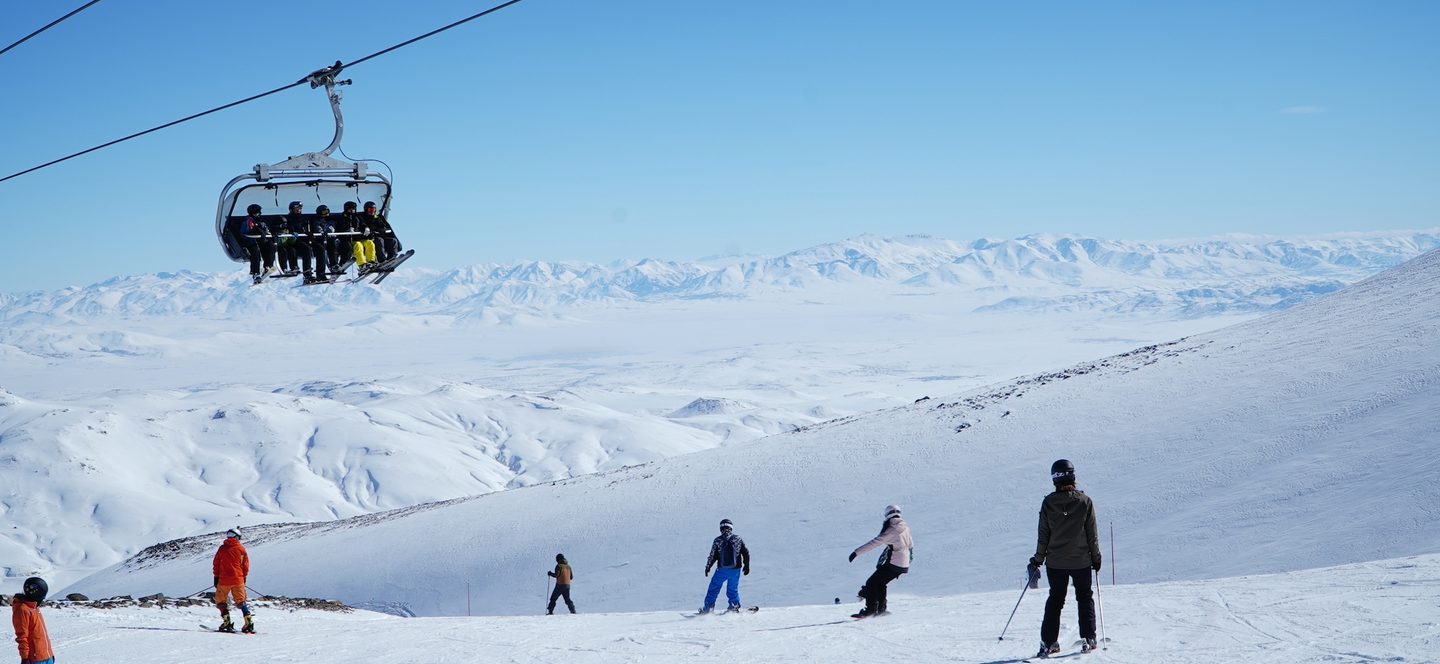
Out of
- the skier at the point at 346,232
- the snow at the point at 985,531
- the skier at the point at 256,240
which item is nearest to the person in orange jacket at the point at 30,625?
the snow at the point at 985,531

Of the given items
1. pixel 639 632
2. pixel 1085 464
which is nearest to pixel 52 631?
pixel 639 632

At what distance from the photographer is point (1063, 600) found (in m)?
8.42

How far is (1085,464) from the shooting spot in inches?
1059

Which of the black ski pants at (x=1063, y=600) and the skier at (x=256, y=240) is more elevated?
the skier at (x=256, y=240)

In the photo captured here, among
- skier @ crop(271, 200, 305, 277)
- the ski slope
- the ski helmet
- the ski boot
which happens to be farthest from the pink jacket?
skier @ crop(271, 200, 305, 277)

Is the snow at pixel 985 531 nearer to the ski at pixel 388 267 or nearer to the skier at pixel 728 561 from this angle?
the skier at pixel 728 561

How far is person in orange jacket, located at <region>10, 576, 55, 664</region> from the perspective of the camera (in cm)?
823

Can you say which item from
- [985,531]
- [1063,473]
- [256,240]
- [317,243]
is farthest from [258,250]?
[985,531]

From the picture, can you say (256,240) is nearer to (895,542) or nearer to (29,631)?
(29,631)

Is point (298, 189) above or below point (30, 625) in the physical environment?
above

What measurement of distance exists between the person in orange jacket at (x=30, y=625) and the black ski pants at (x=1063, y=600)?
7.91m

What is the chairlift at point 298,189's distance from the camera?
13852mm

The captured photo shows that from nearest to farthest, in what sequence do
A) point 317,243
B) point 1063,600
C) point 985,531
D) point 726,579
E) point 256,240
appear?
point 1063,600 → point 726,579 → point 256,240 → point 317,243 → point 985,531

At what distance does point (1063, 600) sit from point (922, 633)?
234cm
